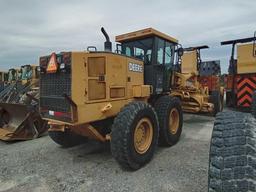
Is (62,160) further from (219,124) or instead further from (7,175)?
(219,124)

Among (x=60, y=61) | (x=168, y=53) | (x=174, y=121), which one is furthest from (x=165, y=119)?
(x=60, y=61)

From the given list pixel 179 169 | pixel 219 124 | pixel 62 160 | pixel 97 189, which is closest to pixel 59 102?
pixel 62 160

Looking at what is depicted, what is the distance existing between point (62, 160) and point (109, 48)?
235cm

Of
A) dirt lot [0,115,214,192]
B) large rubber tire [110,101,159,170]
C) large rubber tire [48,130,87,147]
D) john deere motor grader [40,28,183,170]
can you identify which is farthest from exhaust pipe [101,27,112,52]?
dirt lot [0,115,214,192]

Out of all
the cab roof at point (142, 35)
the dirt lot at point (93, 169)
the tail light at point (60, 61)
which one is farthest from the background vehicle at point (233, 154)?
the cab roof at point (142, 35)

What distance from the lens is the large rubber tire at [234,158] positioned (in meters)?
1.82

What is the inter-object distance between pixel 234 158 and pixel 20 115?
6.27 m

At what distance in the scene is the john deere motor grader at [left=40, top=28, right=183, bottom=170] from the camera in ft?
13.3

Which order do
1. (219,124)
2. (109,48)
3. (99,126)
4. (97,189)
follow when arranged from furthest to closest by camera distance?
(109,48) < (99,126) < (97,189) < (219,124)

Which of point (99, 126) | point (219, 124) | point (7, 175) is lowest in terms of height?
point (7, 175)

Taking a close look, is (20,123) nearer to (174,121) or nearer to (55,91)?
(55,91)

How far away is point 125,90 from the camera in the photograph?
16.1 feet

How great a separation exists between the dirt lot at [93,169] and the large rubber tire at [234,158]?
1641mm

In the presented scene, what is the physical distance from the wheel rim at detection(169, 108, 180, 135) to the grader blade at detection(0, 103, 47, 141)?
3375 mm
